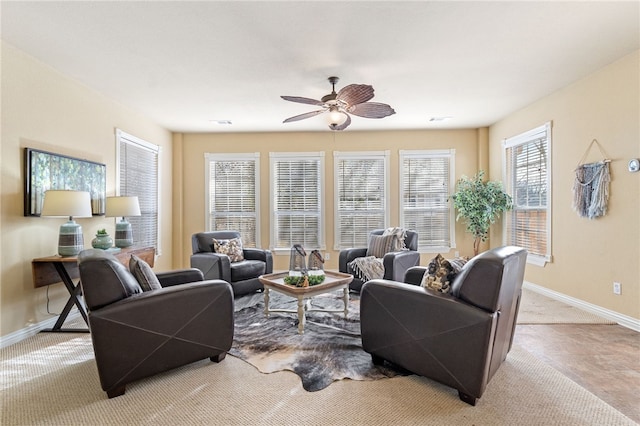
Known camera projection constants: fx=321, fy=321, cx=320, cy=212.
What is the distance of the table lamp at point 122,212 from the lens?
12.4ft

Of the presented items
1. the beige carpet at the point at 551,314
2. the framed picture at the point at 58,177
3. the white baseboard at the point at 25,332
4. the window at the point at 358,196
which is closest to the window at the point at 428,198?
the window at the point at 358,196

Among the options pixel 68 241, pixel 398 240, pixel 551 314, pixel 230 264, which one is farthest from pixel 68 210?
pixel 551 314

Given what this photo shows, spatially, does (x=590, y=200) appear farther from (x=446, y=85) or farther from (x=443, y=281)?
(x=443, y=281)

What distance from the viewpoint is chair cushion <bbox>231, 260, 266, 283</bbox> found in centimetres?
416

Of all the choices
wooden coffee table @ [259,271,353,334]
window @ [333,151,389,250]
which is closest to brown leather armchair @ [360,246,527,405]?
wooden coffee table @ [259,271,353,334]

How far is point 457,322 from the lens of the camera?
1887mm

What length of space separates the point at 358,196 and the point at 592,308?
351 cm

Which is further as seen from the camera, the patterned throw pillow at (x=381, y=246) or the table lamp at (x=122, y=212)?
the patterned throw pillow at (x=381, y=246)

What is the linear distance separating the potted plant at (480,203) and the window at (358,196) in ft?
4.16

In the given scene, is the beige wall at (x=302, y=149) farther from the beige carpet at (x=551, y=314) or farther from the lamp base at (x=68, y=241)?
the lamp base at (x=68, y=241)

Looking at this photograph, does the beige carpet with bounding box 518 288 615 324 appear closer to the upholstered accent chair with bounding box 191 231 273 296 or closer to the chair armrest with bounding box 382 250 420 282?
the chair armrest with bounding box 382 250 420 282

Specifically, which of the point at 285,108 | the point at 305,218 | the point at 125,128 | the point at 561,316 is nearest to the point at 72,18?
the point at 125,128

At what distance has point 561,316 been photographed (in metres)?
3.50

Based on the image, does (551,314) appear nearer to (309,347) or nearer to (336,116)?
(309,347)
